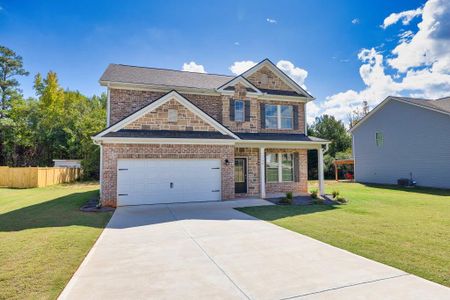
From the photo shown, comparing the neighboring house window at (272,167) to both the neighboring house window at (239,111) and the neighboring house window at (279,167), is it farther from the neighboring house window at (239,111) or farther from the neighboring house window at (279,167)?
the neighboring house window at (239,111)

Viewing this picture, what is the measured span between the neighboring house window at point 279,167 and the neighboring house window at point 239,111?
2753 millimetres

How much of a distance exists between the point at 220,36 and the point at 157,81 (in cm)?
440

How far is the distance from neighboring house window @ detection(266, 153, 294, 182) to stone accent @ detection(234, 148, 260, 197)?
0.89m

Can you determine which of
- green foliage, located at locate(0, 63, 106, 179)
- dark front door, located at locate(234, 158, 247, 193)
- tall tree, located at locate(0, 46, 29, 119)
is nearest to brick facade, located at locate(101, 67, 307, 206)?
dark front door, located at locate(234, 158, 247, 193)

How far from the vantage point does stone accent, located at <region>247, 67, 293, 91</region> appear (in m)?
16.3

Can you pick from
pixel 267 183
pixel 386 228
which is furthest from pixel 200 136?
pixel 386 228

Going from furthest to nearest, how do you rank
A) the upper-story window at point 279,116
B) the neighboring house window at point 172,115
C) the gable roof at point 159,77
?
the upper-story window at point 279,116
the gable roof at point 159,77
the neighboring house window at point 172,115

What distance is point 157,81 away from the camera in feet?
48.8

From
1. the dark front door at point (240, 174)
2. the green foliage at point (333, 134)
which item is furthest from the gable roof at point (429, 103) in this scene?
the dark front door at point (240, 174)

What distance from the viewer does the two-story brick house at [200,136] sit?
1166cm

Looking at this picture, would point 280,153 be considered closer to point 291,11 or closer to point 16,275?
point 291,11

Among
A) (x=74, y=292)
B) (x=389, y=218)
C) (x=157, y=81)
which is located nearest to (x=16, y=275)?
(x=74, y=292)

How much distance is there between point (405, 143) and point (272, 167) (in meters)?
13.2

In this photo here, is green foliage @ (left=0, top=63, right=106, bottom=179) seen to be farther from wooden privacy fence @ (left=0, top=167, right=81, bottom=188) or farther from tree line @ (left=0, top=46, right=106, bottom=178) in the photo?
wooden privacy fence @ (left=0, top=167, right=81, bottom=188)
